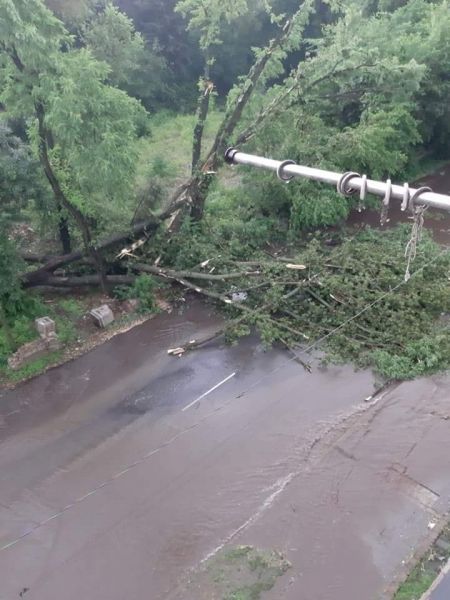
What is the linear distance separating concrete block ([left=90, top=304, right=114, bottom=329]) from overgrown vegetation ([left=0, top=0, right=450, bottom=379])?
31.7 inches

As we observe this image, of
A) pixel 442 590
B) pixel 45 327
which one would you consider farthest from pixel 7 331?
→ pixel 442 590

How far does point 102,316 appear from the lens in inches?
493

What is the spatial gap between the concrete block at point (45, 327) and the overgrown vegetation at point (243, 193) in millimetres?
382

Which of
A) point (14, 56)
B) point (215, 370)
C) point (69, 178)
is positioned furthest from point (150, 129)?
point (215, 370)

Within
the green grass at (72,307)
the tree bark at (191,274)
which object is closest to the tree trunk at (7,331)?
the green grass at (72,307)

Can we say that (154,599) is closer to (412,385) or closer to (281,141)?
(412,385)

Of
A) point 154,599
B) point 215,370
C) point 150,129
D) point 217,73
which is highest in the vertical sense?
point 217,73

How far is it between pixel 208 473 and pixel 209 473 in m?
0.02

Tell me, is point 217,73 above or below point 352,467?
above

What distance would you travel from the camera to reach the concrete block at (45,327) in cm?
1174

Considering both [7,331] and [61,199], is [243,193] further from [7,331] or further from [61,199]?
[7,331]

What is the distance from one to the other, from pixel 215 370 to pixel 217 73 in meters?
21.2

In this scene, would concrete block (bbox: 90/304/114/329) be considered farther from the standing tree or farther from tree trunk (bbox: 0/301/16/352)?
tree trunk (bbox: 0/301/16/352)

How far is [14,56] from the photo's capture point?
10.7m
